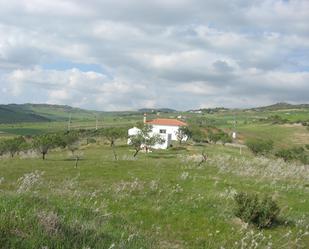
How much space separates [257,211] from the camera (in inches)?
507

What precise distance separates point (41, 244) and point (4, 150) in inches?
3005

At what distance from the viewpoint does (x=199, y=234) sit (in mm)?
11219

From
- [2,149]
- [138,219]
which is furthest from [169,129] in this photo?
[138,219]

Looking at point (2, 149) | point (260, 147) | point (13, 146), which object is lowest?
point (2, 149)

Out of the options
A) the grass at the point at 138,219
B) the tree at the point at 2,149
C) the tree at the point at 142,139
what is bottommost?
the tree at the point at 2,149

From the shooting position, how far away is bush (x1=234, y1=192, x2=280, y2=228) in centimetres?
1281

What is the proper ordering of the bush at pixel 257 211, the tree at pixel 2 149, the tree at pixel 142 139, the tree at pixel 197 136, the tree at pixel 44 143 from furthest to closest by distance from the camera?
the tree at pixel 197 136 → the tree at pixel 2 149 → the tree at pixel 142 139 → the tree at pixel 44 143 → the bush at pixel 257 211

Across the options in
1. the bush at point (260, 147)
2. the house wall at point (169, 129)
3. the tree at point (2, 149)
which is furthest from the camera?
the house wall at point (169, 129)

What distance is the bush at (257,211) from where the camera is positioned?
1281cm

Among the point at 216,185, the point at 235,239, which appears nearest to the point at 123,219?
the point at 235,239

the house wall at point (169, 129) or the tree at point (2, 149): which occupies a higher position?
the house wall at point (169, 129)

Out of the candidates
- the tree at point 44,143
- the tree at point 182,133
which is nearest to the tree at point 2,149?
the tree at point 44,143

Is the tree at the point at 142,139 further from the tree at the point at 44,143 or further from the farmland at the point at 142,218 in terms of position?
the farmland at the point at 142,218

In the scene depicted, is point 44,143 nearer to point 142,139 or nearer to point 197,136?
point 142,139
